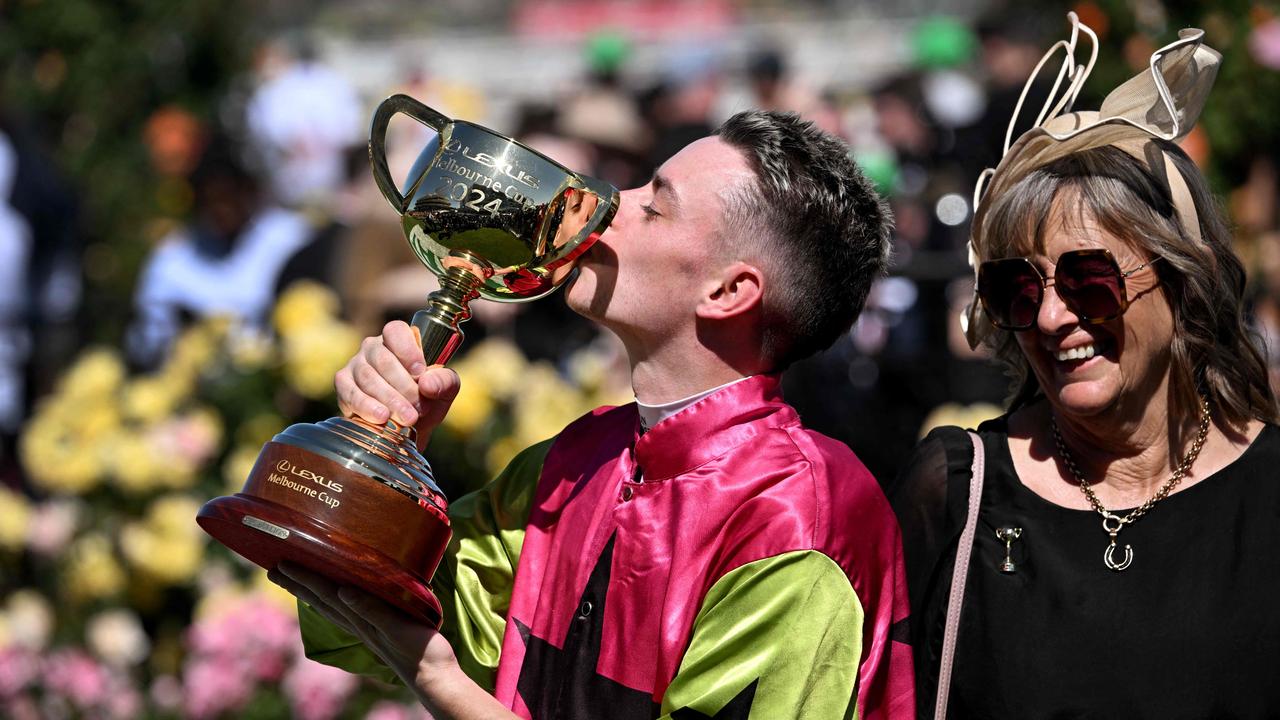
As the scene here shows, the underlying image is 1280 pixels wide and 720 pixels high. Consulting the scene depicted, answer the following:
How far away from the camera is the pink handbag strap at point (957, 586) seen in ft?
8.82

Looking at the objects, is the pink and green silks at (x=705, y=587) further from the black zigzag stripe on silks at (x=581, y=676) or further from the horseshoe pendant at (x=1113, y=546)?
the horseshoe pendant at (x=1113, y=546)

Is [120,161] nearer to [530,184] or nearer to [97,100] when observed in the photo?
[97,100]

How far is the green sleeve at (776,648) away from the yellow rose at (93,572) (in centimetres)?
393

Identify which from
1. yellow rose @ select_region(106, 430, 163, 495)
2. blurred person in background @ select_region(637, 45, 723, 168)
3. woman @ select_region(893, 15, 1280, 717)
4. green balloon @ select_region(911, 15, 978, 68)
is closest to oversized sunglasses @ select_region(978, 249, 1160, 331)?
woman @ select_region(893, 15, 1280, 717)

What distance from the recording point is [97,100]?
1330 centimetres

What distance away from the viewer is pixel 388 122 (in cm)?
271

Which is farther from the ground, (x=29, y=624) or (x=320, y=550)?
(x=320, y=550)

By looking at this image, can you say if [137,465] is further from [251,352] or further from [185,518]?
[251,352]

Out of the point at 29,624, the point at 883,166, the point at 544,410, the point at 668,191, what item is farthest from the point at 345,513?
the point at 883,166

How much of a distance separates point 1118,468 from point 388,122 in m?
1.36

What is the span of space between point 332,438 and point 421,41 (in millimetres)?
16660

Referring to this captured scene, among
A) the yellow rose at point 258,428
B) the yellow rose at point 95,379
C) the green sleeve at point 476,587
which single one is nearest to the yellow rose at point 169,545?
the yellow rose at point 258,428

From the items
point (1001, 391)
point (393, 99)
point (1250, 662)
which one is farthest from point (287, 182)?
point (1250, 662)

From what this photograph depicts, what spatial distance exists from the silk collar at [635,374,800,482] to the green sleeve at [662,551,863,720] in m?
0.23
